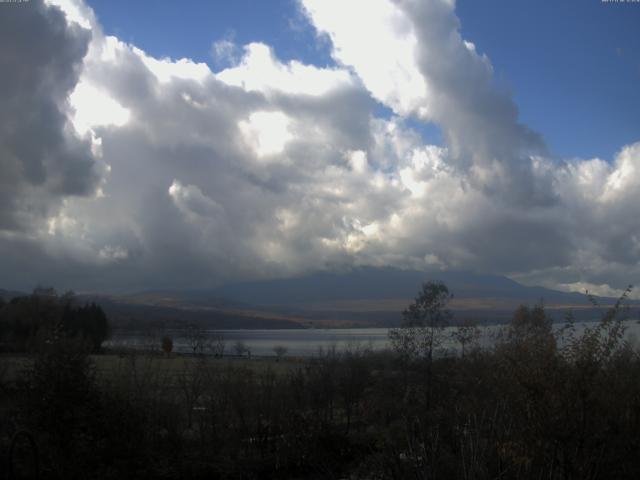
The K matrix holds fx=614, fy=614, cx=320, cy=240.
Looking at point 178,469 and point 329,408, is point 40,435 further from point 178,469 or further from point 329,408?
point 329,408

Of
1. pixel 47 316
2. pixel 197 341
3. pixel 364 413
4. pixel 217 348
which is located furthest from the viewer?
pixel 47 316

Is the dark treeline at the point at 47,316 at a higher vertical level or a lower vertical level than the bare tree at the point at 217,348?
higher

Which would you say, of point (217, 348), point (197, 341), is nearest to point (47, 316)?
point (197, 341)

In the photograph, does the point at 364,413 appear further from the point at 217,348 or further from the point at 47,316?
the point at 47,316

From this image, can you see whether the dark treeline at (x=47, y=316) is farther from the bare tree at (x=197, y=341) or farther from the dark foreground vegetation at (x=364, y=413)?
the dark foreground vegetation at (x=364, y=413)

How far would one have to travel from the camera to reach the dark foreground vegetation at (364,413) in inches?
381

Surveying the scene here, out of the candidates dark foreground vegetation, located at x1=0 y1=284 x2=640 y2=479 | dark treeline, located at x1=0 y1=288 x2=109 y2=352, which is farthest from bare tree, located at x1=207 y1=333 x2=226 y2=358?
dark foreground vegetation, located at x1=0 y1=284 x2=640 y2=479

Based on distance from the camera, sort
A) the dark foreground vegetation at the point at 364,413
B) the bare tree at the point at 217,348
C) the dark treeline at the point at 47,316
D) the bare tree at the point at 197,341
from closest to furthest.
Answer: the dark foreground vegetation at the point at 364,413 < the bare tree at the point at 197,341 < the bare tree at the point at 217,348 < the dark treeline at the point at 47,316

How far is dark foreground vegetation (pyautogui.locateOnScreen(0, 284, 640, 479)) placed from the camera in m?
9.69

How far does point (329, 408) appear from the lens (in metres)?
31.5

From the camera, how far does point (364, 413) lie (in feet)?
96.7

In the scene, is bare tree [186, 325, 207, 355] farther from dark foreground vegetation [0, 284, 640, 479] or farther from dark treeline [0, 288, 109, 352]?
dark foreground vegetation [0, 284, 640, 479]

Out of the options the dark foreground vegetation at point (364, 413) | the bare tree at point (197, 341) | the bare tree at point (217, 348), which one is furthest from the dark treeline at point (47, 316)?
the dark foreground vegetation at point (364, 413)

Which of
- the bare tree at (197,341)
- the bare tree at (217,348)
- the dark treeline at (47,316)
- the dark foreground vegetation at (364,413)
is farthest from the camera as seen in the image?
the dark treeline at (47,316)
